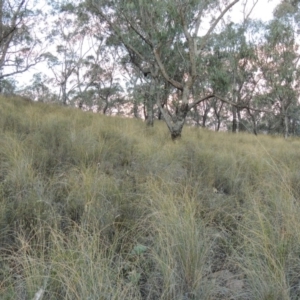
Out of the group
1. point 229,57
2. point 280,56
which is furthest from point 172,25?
point 280,56

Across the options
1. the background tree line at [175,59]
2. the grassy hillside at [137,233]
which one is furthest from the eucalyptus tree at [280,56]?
the grassy hillside at [137,233]

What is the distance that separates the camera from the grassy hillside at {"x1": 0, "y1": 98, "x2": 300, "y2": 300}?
5.74ft

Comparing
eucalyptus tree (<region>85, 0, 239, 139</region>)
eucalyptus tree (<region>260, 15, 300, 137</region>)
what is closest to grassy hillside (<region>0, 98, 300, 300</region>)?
eucalyptus tree (<region>85, 0, 239, 139</region>)

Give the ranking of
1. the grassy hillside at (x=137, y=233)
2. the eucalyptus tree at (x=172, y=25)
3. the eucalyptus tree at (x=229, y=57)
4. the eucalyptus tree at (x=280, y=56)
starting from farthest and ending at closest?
the eucalyptus tree at (x=280, y=56)
the eucalyptus tree at (x=229, y=57)
the eucalyptus tree at (x=172, y=25)
the grassy hillside at (x=137, y=233)

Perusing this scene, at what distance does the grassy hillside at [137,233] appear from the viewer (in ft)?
5.74

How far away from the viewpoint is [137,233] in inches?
96.3

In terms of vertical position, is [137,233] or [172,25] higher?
[172,25]

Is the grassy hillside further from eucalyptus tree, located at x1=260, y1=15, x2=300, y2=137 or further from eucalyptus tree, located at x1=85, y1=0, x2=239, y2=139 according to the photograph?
eucalyptus tree, located at x1=260, y1=15, x2=300, y2=137

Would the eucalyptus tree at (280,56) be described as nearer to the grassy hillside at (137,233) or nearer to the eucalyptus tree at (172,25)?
the eucalyptus tree at (172,25)

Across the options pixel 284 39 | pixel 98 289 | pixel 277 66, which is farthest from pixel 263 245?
pixel 284 39

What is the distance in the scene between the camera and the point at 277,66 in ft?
58.2

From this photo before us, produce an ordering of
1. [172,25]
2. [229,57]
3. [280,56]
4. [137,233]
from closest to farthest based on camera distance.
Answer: [137,233] < [172,25] < [229,57] < [280,56]

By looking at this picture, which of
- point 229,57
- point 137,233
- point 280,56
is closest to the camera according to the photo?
point 137,233

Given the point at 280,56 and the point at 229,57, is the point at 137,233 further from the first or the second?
the point at 280,56
